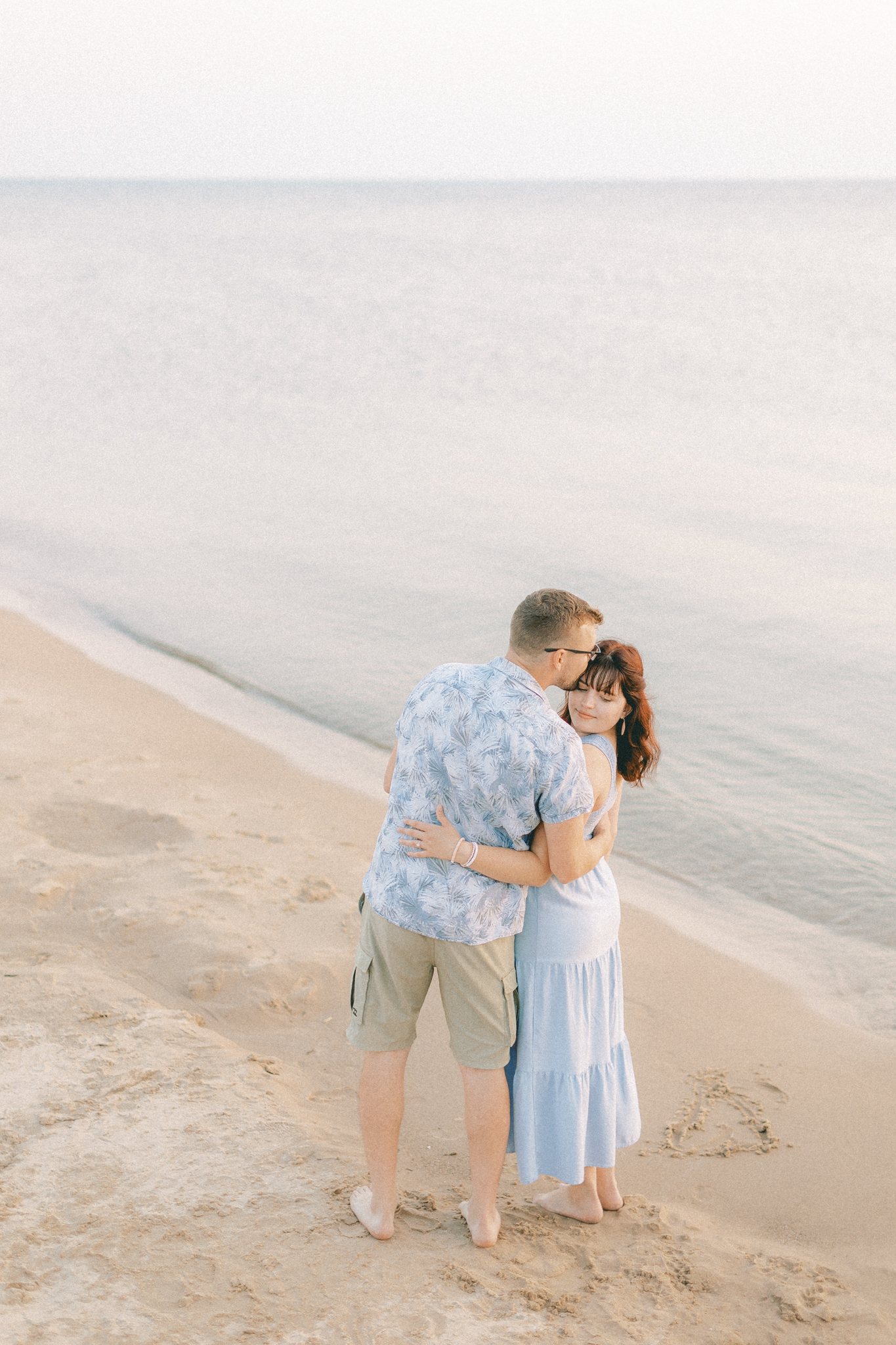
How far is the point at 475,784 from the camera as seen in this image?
9.64 ft

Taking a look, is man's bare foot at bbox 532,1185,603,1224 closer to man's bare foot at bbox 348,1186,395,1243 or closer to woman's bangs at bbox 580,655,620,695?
man's bare foot at bbox 348,1186,395,1243

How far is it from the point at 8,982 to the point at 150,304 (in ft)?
108

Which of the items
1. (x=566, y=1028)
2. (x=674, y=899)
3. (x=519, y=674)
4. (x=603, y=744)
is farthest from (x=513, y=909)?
(x=674, y=899)

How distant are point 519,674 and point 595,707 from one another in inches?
13.9

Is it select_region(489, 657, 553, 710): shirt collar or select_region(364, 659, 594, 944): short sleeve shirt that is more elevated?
select_region(489, 657, 553, 710): shirt collar

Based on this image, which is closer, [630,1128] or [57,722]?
[630,1128]

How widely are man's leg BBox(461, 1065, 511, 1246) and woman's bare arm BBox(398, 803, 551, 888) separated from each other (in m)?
0.58

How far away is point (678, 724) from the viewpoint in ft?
27.4

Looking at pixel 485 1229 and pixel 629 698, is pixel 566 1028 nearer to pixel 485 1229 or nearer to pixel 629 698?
pixel 485 1229

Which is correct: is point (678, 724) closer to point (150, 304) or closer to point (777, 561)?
point (777, 561)

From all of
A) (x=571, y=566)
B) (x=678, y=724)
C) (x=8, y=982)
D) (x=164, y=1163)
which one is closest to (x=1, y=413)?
(x=571, y=566)

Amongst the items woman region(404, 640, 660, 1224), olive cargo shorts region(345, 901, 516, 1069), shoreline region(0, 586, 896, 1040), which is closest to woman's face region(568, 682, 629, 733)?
woman region(404, 640, 660, 1224)

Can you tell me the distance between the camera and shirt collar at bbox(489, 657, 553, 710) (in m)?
2.94

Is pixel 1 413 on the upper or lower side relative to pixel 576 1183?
upper
